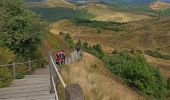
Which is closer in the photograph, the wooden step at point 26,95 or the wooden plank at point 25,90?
the wooden step at point 26,95

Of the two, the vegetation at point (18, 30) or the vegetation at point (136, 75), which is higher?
the vegetation at point (18, 30)

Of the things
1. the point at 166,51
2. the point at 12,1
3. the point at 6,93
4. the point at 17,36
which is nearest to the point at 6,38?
the point at 17,36

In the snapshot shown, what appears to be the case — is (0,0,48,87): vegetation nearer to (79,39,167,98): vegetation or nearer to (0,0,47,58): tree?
(0,0,47,58): tree

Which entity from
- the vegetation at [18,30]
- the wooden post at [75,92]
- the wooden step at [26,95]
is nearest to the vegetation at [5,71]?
the wooden step at [26,95]

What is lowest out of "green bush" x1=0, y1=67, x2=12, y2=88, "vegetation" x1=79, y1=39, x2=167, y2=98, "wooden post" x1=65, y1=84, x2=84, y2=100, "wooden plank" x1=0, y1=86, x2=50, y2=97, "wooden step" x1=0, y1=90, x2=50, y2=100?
"vegetation" x1=79, y1=39, x2=167, y2=98

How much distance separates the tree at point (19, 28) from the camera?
3662cm

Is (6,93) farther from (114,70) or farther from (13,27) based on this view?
(114,70)

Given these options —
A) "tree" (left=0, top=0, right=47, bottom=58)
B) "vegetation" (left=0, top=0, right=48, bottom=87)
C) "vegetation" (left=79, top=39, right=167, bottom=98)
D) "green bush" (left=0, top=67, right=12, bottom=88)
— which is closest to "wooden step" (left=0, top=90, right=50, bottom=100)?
"green bush" (left=0, top=67, right=12, bottom=88)

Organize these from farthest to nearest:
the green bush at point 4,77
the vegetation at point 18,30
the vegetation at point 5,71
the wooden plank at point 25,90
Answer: the vegetation at point 18,30
the green bush at point 4,77
the vegetation at point 5,71
the wooden plank at point 25,90

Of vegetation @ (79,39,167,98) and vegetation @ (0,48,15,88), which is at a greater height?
vegetation @ (0,48,15,88)

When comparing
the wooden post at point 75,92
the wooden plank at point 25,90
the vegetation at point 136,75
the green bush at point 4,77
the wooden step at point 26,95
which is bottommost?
the vegetation at point 136,75

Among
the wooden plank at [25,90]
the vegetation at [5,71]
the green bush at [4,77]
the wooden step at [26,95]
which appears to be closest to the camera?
the wooden step at [26,95]

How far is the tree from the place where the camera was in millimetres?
36625

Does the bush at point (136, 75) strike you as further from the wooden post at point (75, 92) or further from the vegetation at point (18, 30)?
the wooden post at point (75, 92)
